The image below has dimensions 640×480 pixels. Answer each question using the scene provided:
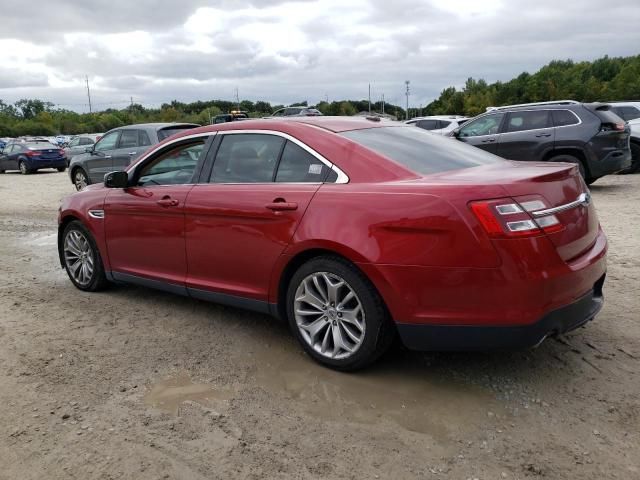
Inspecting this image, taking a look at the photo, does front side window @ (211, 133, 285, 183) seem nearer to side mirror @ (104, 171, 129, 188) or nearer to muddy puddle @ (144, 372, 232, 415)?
side mirror @ (104, 171, 129, 188)

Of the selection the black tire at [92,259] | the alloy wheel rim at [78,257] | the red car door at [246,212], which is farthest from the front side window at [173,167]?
A: the alloy wheel rim at [78,257]

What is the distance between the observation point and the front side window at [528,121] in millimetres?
11086

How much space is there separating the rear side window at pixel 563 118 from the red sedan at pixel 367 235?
24.3 feet

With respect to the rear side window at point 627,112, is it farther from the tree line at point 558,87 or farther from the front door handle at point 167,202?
the tree line at point 558,87

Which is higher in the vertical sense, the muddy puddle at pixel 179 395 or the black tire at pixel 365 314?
the black tire at pixel 365 314

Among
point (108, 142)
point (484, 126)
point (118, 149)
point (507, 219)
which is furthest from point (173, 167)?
point (108, 142)

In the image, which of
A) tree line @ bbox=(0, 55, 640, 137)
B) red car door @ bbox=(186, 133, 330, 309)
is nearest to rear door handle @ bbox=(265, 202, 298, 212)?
red car door @ bbox=(186, 133, 330, 309)

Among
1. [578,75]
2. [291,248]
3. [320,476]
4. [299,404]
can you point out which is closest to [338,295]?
[291,248]

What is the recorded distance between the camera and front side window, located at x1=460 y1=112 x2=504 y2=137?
1191cm

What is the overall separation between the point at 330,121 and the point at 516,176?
4.86ft

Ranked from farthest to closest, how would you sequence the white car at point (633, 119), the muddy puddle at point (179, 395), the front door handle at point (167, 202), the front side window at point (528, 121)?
the white car at point (633, 119) → the front side window at point (528, 121) → the front door handle at point (167, 202) → the muddy puddle at point (179, 395)

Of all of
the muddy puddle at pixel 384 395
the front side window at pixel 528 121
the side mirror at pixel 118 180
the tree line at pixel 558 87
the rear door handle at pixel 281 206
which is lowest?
the muddy puddle at pixel 384 395

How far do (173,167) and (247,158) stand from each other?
0.97 metres

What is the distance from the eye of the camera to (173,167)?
491 centimetres
